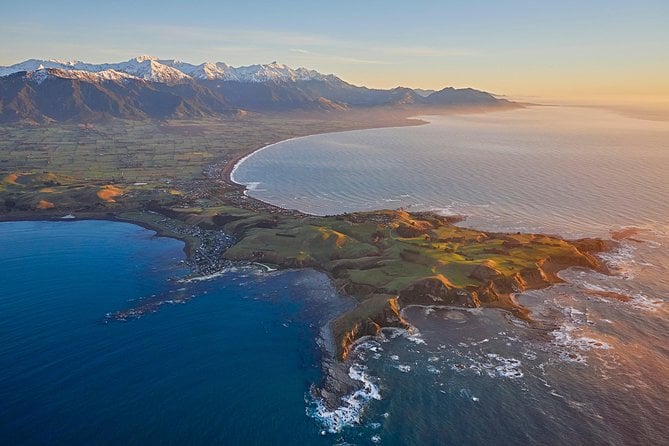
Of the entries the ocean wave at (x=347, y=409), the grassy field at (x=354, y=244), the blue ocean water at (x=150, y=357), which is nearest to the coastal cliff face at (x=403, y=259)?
the grassy field at (x=354, y=244)

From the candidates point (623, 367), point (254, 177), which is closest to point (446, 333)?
point (623, 367)

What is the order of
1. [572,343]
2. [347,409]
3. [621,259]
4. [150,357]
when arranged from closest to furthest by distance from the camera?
[347,409] < [150,357] < [572,343] < [621,259]

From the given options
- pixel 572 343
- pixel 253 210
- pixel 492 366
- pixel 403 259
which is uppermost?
pixel 403 259

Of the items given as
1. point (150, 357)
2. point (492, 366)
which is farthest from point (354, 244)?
point (150, 357)

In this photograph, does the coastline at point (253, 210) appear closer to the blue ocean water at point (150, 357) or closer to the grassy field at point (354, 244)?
the grassy field at point (354, 244)

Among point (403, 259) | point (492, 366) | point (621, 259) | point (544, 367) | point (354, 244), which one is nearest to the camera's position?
point (544, 367)

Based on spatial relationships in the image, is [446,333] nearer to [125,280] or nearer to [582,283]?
A: [582,283]

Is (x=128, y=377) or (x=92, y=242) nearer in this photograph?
(x=128, y=377)

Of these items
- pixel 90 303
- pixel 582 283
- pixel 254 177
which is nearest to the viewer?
pixel 90 303

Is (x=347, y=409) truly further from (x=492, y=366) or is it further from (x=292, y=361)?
(x=492, y=366)
